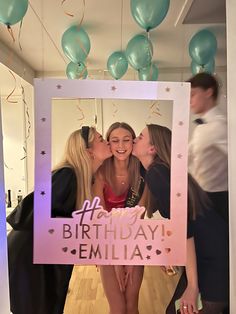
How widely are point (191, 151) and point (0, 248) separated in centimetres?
75

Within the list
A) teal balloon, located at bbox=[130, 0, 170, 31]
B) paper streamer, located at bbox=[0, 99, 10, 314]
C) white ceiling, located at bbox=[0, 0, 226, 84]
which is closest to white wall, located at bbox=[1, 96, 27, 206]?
paper streamer, located at bbox=[0, 99, 10, 314]

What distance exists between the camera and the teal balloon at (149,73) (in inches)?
42.8

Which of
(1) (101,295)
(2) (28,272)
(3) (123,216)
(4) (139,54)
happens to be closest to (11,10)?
(4) (139,54)

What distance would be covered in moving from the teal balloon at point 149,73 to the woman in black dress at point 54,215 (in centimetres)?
28

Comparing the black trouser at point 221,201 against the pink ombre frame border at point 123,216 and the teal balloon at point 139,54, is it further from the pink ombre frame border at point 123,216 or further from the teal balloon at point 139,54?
the teal balloon at point 139,54

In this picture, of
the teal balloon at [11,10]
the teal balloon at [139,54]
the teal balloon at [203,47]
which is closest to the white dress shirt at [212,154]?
the teal balloon at [203,47]

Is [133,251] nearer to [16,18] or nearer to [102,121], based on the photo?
[102,121]

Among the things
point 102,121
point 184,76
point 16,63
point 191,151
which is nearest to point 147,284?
point 191,151

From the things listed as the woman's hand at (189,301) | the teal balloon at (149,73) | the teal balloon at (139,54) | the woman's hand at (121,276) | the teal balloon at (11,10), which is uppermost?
the teal balloon at (11,10)

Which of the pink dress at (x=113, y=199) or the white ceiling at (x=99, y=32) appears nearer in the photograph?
the pink dress at (x=113, y=199)

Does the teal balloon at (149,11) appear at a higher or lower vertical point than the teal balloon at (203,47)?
higher

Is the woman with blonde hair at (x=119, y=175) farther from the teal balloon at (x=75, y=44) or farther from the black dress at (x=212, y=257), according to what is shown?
the teal balloon at (x=75, y=44)

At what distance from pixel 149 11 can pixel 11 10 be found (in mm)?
478

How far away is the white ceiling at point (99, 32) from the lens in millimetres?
1144
